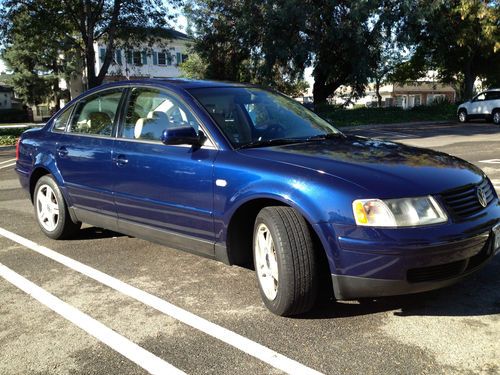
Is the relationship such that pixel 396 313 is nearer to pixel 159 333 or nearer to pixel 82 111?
pixel 159 333

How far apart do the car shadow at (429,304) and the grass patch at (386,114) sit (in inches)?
865

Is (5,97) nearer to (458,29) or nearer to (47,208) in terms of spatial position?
(458,29)

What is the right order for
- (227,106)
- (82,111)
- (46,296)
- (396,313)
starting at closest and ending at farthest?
(396,313), (46,296), (227,106), (82,111)

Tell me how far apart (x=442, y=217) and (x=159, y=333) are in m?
1.86

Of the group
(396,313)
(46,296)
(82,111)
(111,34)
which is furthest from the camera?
(111,34)

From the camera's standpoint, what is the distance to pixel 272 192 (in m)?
3.43

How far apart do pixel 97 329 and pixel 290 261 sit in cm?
132

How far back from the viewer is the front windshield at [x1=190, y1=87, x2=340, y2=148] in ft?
13.5

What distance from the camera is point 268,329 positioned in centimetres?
335

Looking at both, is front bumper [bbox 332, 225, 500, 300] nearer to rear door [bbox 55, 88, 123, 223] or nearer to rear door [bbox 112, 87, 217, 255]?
rear door [bbox 112, 87, 217, 255]

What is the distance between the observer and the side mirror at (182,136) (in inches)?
151

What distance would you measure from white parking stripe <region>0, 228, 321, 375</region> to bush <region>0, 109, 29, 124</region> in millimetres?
47189

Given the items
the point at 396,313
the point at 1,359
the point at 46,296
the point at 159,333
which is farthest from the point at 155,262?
the point at 396,313

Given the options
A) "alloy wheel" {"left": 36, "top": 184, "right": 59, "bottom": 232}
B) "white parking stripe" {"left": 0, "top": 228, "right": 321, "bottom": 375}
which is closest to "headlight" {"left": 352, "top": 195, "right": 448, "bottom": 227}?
"white parking stripe" {"left": 0, "top": 228, "right": 321, "bottom": 375}
